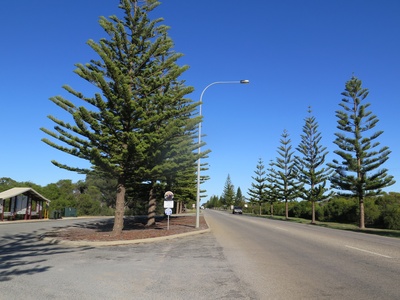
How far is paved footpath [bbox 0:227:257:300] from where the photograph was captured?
20.3ft

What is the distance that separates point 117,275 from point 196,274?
1.73 m

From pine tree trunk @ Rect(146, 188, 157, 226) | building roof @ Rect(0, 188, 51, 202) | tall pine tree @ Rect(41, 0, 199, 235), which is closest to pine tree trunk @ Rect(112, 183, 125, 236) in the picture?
tall pine tree @ Rect(41, 0, 199, 235)

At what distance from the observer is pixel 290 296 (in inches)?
238

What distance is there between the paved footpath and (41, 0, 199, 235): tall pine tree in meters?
5.35

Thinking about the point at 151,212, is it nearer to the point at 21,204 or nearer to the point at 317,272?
the point at 21,204

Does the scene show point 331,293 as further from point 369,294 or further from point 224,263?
point 224,263

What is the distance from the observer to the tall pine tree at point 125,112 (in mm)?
15547

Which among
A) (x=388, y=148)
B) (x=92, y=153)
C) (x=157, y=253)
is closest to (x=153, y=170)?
(x=92, y=153)

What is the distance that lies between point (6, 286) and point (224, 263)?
5148 millimetres

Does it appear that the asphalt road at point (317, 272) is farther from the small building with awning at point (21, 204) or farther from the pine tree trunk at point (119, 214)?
the small building with awning at point (21, 204)

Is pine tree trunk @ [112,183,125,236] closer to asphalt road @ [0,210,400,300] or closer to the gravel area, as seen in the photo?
the gravel area

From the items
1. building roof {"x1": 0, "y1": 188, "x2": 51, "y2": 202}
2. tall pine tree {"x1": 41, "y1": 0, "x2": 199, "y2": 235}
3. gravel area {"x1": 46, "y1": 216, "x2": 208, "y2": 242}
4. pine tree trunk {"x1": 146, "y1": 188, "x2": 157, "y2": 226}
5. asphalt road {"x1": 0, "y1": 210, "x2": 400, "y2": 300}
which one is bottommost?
gravel area {"x1": 46, "y1": 216, "x2": 208, "y2": 242}

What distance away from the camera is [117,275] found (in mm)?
7723

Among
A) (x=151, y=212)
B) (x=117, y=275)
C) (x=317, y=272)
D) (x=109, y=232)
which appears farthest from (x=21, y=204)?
(x=317, y=272)
